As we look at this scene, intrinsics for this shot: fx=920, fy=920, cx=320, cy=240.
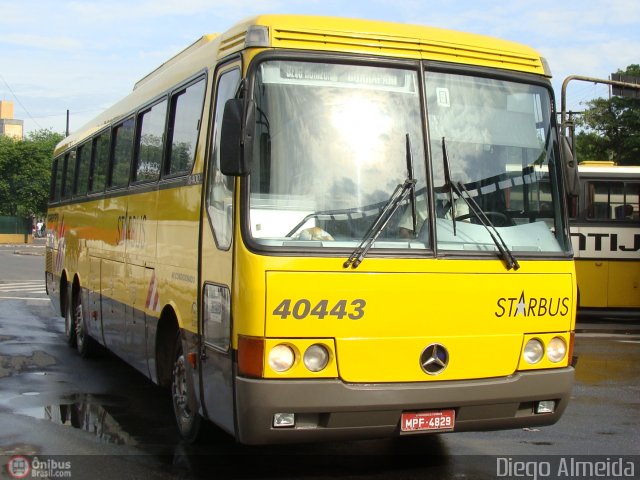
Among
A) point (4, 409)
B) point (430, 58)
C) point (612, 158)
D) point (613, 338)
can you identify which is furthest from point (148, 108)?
point (612, 158)

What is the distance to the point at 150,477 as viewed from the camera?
21.8 ft

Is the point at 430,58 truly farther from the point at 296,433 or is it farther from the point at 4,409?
the point at 4,409

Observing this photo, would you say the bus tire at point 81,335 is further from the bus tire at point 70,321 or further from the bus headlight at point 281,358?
the bus headlight at point 281,358

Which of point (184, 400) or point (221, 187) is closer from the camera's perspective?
point (221, 187)

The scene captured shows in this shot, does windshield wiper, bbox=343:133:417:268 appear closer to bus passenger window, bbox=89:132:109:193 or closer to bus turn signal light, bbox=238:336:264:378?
bus turn signal light, bbox=238:336:264:378

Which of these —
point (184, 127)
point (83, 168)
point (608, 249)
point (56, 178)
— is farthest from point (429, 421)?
point (608, 249)

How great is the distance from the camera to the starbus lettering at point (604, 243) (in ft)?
62.8

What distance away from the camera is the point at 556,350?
6.66m

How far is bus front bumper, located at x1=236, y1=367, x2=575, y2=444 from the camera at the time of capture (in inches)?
230

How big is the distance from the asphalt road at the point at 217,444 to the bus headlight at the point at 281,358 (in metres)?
1.25

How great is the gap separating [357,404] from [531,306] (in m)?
1.51

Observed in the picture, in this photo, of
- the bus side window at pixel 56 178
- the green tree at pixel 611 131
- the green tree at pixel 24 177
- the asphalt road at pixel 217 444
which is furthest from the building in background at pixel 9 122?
the asphalt road at pixel 217 444

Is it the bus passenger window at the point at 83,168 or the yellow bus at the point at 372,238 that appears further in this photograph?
the bus passenger window at the point at 83,168

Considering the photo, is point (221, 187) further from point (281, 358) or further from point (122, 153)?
point (122, 153)
